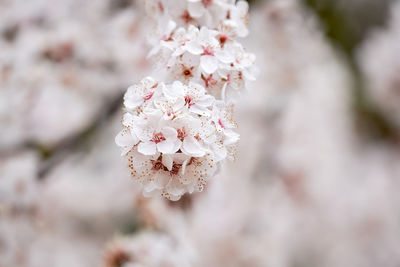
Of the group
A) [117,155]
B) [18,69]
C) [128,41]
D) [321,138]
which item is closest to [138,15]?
[128,41]

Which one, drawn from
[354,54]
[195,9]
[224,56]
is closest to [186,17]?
[195,9]

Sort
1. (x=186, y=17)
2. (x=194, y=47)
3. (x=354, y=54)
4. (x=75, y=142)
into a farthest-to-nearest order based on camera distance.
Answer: (x=354, y=54) < (x=75, y=142) < (x=186, y=17) < (x=194, y=47)

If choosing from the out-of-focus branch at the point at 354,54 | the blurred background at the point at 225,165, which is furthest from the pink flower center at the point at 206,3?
the out-of-focus branch at the point at 354,54

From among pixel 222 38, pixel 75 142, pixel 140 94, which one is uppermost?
pixel 75 142

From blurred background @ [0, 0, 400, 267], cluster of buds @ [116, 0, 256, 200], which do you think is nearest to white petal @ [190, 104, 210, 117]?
cluster of buds @ [116, 0, 256, 200]

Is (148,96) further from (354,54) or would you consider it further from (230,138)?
(354,54)

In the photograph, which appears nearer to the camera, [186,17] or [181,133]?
[181,133]

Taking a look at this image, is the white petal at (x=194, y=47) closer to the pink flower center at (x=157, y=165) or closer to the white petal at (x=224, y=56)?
the white petal at (x=224, y=56)

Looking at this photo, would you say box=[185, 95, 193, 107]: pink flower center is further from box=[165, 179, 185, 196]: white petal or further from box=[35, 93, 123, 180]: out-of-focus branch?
box=[35, 93, 123, 180]: out-of-focus branch
